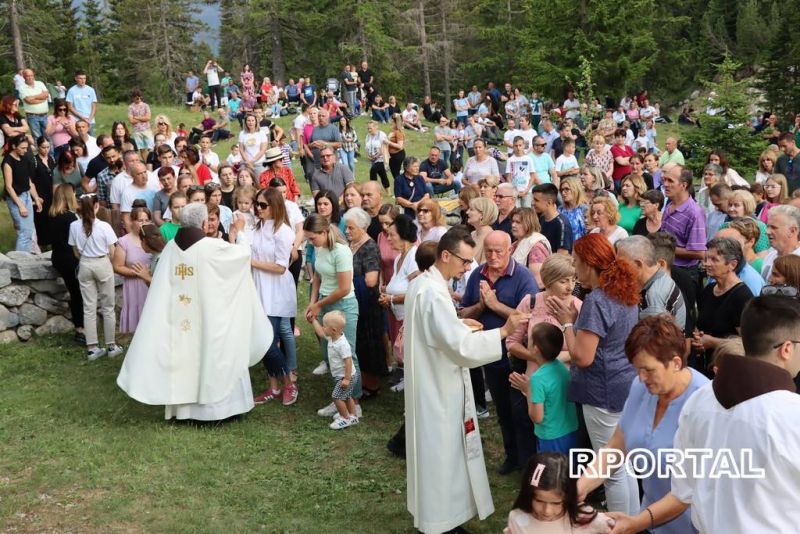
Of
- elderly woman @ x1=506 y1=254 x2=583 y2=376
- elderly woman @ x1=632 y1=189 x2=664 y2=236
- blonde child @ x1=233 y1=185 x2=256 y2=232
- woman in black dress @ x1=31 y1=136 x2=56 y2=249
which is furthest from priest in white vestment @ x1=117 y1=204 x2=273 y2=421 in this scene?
woman in black dress @ x1=31 y1=136 x2=56 y2=249

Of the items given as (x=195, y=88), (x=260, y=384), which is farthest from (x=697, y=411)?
(x=195, y=88)

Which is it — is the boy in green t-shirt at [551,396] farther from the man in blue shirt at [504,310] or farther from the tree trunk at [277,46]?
the tree trunk at [277,46]

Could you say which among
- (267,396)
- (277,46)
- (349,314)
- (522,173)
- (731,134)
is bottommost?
(267,396)

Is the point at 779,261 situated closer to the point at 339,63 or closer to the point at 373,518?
the point at 373,518

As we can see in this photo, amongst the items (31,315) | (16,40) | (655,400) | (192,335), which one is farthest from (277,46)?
(655,400)

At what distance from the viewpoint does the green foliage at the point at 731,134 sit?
16094 millimetres

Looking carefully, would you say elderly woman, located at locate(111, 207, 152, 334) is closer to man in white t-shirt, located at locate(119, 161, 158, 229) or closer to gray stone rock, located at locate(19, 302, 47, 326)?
man in white t-shirt, located at locate(119, 161, 158, 229)

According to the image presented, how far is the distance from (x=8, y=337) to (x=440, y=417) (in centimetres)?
707

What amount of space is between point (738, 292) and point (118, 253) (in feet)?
21.4

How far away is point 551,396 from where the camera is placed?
510 cm

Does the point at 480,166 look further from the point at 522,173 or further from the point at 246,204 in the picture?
the point at 246,204

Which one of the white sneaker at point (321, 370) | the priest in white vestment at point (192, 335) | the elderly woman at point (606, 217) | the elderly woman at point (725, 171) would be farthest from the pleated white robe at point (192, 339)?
the elderly woman at point (725, 171)

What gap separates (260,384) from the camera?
8.34 meters

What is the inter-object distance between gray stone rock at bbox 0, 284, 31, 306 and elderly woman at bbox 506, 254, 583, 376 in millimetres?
6916
